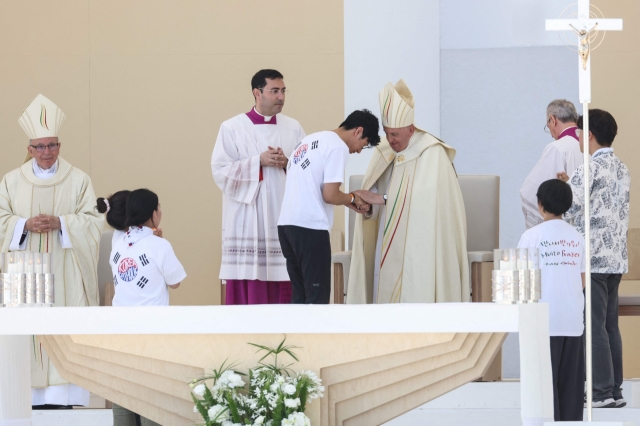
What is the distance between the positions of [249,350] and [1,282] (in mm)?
847

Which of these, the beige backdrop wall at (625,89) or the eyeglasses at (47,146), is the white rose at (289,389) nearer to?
the eyeglasses at (47,146)

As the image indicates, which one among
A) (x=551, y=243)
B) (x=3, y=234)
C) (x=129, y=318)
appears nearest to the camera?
(x=129, y=318)

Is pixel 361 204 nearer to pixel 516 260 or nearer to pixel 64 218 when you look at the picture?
pixel 64 218

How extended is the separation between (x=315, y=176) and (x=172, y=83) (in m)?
2.81

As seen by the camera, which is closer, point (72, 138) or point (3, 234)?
point (3, 234)

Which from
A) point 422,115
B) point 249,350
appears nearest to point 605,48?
point 422,115

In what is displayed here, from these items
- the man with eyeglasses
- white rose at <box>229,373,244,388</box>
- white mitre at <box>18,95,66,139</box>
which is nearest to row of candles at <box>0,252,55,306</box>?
white rose at <box>229,373,244,388</box>

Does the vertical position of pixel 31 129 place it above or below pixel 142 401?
above

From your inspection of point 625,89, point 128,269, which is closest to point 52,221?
point 128,269

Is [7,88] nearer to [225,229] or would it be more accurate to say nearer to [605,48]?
[225,229]

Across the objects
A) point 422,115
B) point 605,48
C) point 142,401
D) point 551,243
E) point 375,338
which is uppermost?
point 605,48

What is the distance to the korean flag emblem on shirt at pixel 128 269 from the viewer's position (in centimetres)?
381

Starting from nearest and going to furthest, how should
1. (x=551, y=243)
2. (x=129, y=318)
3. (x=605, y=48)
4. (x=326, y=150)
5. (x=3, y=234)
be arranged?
1. (x=129, y=318)
2. (x=551, y=243)
3. (x=326, y=150)
4. (x=3, y=234)
5. (x=605, y=48)

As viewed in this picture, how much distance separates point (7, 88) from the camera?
281 inches
